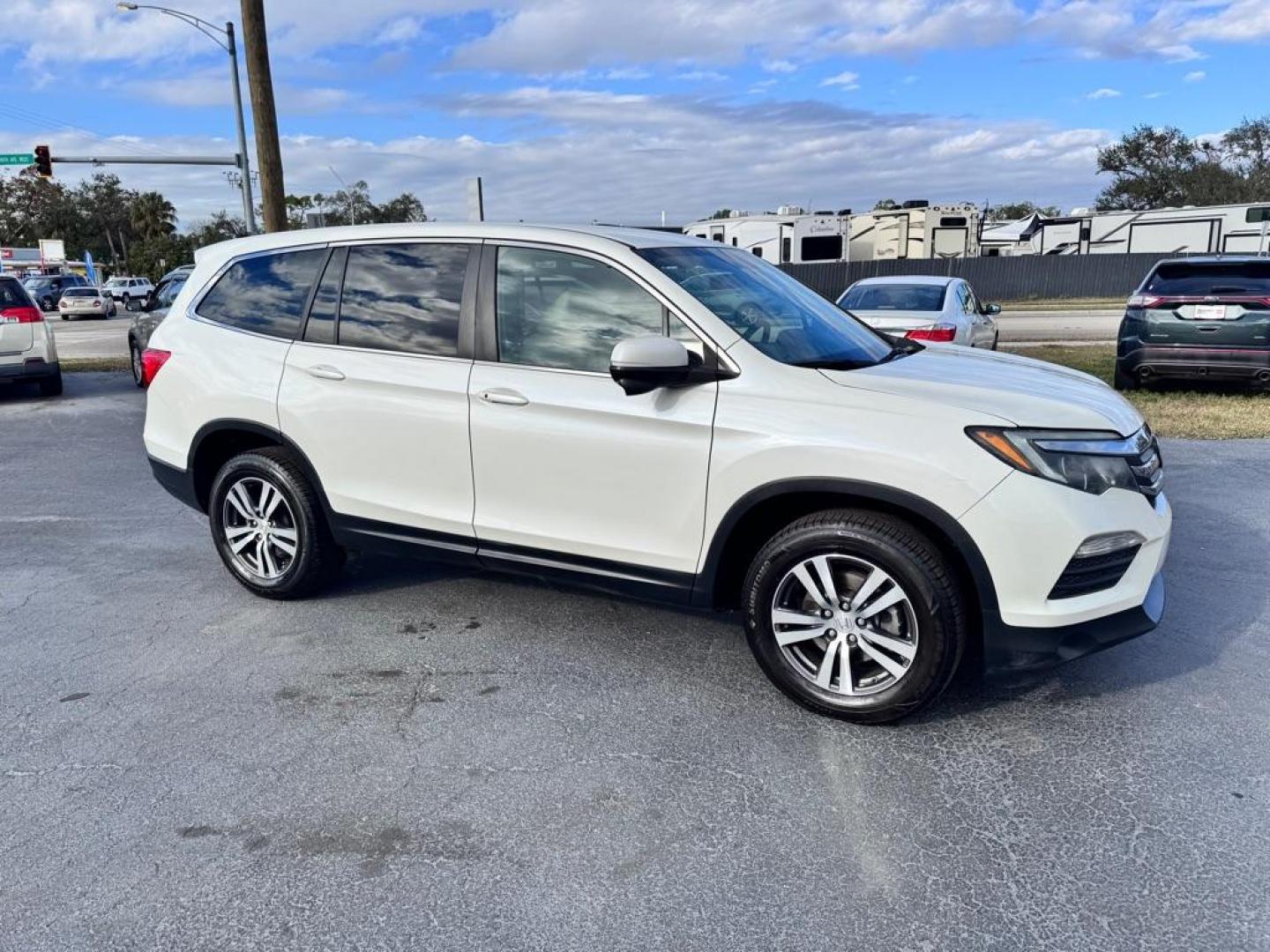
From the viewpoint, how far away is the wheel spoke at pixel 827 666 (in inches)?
138

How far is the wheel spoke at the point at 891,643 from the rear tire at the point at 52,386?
12732 mm

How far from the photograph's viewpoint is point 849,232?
1195 inches

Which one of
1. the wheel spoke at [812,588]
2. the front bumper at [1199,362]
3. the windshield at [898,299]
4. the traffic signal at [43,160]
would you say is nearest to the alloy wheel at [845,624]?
the wheel spoke at [812,588]

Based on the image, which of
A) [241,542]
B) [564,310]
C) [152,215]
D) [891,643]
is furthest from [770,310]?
[152,215]

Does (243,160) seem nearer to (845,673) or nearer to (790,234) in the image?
(790,234)

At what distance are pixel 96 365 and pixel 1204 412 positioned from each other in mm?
16947

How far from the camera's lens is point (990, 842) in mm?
2850

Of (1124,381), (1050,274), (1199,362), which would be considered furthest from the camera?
(1050,274)

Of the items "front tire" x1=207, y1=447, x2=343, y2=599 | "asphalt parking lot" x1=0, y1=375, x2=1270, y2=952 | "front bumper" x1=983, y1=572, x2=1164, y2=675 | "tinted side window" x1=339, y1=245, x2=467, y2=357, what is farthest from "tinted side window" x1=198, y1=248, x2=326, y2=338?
"front bumper" x1=983, y1=572, x2=1164, y2=675

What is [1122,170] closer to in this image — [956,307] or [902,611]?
[956,307]

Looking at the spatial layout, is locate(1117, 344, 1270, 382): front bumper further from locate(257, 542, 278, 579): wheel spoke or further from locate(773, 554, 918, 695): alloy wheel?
locate(257, 542, 278, 579): wheel spoke

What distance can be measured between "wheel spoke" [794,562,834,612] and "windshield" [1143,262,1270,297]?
8.69 meters

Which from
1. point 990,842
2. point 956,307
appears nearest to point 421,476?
point 990,842

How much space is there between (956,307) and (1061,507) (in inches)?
322
